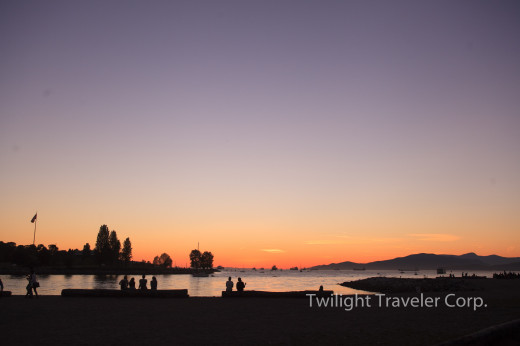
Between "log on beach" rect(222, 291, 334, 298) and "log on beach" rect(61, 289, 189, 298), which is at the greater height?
"log on beach" rect(61, 289, 189, 298)

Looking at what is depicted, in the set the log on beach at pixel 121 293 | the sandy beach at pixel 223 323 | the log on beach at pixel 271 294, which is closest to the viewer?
the sandy beach at pixel 223 323

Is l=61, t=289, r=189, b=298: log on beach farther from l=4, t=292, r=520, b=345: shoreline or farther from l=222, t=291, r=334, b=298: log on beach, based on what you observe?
l=222, t=291, r=334, b=298: log on beach

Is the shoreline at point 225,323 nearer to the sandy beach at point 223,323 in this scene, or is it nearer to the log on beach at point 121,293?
the sandy beach at point 223,323

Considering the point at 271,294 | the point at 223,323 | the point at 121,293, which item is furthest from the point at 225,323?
the point at 121,293

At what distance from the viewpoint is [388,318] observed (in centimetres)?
2014

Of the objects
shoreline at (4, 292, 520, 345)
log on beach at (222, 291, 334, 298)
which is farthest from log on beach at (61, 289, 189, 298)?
log on beach at (222, 291, 334, 298)

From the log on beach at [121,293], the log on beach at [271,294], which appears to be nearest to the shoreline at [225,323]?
the log on beach at [121,293]

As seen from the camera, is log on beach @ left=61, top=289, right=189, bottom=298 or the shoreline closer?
the shoreline

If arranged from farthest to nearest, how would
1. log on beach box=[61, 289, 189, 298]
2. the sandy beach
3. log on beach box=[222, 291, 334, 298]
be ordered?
log on beach box=[222, 291, 334, 298], log on beach box=[61, 289, 189, 298], the sandy beach

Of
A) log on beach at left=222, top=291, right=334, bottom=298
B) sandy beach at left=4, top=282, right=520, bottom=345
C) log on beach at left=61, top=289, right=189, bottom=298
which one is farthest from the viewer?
log on beach at left=222, top=291, right=334, bottom=298

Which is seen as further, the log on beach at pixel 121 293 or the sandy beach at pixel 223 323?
the log on beach at pixel 121 293

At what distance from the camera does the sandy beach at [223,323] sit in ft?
46.1

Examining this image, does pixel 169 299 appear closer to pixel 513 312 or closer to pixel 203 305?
pixel 203 305

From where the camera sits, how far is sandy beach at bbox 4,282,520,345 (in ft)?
46.1
